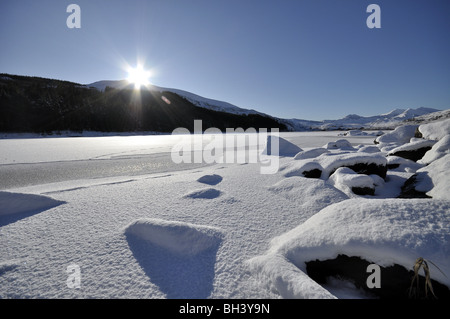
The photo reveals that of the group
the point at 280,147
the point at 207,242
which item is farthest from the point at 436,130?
the point at 207,242

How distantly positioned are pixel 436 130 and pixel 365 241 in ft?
23.9

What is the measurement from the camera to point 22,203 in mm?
2240

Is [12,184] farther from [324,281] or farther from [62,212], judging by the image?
[324,281]

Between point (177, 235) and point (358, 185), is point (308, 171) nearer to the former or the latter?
point (358, 185)

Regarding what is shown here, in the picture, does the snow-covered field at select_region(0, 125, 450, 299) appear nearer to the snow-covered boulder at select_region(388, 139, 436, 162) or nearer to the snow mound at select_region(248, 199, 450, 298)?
the snow mound at select_region(248, 199, 450, 298)

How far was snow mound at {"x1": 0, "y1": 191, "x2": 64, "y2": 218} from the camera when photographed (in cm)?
216

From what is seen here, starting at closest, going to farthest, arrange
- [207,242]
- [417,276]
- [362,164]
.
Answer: [417,276] < [207,242] < [362,164]

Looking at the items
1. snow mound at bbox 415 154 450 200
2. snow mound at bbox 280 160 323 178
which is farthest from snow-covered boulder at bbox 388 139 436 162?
snow mound at bbox 280 160 323 178

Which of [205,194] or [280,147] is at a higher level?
[280,147]

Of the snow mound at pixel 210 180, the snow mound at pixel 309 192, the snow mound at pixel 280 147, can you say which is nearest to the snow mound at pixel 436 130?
the snow mound at pixel 280 147

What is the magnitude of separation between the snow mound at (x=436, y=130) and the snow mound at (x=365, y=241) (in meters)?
6.19

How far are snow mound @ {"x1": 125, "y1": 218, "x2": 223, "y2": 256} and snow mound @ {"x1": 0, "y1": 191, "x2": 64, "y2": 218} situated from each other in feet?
4.75
